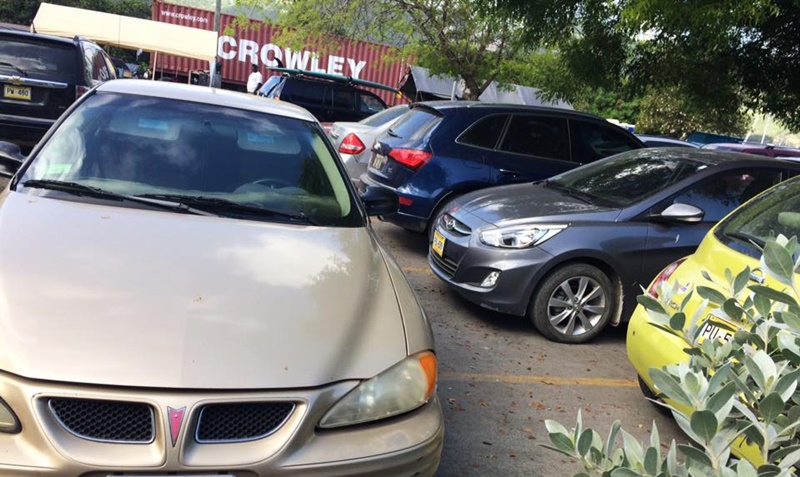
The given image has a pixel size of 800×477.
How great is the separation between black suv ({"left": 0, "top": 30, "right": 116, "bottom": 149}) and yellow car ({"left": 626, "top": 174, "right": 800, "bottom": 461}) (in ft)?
23.2

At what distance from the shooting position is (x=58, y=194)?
2.98 metres

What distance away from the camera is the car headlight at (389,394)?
7.07 feet

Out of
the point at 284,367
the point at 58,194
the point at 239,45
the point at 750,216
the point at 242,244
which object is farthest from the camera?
the point at 239,45

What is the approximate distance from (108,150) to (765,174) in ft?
15.8

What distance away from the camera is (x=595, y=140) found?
7.29 meters

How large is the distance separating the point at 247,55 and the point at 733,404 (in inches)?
995

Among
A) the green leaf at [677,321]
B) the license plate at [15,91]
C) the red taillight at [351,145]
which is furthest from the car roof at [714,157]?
the license plate at [15,91]

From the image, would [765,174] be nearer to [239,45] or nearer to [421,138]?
[421,138]

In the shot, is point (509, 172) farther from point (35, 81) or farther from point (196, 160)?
point (35, 81)

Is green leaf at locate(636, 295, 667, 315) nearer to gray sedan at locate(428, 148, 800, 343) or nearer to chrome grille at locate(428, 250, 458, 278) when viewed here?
gray sedan at locate(428, 148, 800, 343)

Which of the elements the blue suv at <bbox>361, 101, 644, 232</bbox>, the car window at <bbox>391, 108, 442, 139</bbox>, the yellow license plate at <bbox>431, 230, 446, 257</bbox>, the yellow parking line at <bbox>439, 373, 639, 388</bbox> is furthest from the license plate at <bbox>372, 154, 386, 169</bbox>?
the yellow parking line at <bbox>439, 373, 639, 388</bbox>

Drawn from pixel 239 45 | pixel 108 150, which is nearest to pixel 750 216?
pixel 108 150

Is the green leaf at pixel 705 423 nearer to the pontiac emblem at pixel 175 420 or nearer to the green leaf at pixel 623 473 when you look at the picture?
the green leaf at pixel 623 473

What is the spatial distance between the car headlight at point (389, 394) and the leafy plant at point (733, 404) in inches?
29.4
